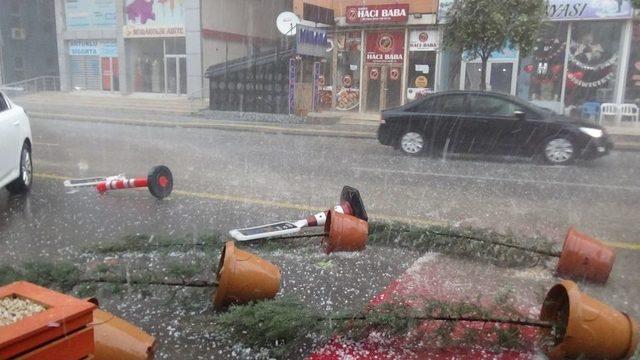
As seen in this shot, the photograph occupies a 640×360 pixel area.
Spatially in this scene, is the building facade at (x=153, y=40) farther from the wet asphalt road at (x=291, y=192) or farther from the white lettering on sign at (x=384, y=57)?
the wet asphalt road at (x=291, y=192)

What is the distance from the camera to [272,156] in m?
11.0

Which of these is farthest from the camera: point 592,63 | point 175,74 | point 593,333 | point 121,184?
point 175,74

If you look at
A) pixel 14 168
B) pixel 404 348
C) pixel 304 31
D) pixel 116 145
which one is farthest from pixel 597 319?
pixel 304 31

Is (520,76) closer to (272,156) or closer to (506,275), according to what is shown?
(272,156)

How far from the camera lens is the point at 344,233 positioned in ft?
15.3

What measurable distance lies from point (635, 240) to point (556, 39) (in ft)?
51.5

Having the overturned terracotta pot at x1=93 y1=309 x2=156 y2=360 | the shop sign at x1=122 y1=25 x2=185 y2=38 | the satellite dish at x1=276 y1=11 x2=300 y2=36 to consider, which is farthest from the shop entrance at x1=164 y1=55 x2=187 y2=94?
the overturned terracotta pot at x1=93 y1=309 x2=156 y2=360

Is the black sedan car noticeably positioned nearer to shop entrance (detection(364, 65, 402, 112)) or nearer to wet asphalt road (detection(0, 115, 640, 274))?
wet asphalt road (detection(0, 115, 640, 274))

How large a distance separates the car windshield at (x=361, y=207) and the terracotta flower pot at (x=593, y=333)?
1 centimetres

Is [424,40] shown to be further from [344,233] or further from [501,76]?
[344,233]

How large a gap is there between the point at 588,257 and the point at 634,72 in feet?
55.9

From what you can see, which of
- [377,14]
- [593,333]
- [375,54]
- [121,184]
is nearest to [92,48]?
[375,54]

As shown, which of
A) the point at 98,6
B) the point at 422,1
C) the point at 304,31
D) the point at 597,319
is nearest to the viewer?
the point at 597,319

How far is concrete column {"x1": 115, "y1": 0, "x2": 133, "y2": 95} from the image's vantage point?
97.3 feet
